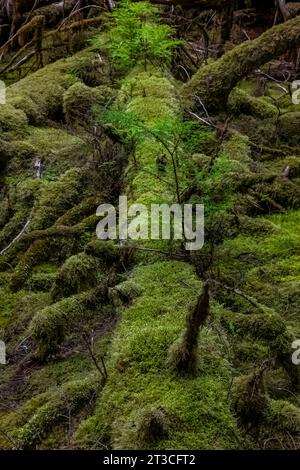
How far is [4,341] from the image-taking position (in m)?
4.03

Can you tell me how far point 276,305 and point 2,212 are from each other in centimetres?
268

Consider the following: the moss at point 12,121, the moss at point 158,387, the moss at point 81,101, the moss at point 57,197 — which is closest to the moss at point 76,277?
the moss at point 158,387

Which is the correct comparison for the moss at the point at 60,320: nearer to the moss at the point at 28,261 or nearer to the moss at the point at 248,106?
the moss at the point at 28,261

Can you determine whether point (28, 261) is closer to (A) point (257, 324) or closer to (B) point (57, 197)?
(B) point (57, 197)

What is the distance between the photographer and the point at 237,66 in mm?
6578

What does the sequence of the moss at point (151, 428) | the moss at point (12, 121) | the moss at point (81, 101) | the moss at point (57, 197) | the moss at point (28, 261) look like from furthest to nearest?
1. the moss at point (81, 101)
2. the moss at point (12, 121)
3. the moss at point (57, 197)
4. the moss at point (28, 261)
5. the moss at point (151, 428)

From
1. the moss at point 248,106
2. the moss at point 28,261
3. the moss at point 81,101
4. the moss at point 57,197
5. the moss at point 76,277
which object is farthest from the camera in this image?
the moss at point 248,106

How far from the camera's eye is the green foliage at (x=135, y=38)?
20.8ft

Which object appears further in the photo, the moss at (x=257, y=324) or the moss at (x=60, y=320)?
the moss at (x=60, y=320)

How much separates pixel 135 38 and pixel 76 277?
352cm

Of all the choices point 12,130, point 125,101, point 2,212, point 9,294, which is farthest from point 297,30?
point 9,294

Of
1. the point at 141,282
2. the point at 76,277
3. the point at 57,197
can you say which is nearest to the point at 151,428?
the point at 141,282

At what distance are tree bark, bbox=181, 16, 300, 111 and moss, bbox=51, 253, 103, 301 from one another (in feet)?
9.96

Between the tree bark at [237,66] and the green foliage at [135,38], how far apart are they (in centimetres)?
49
